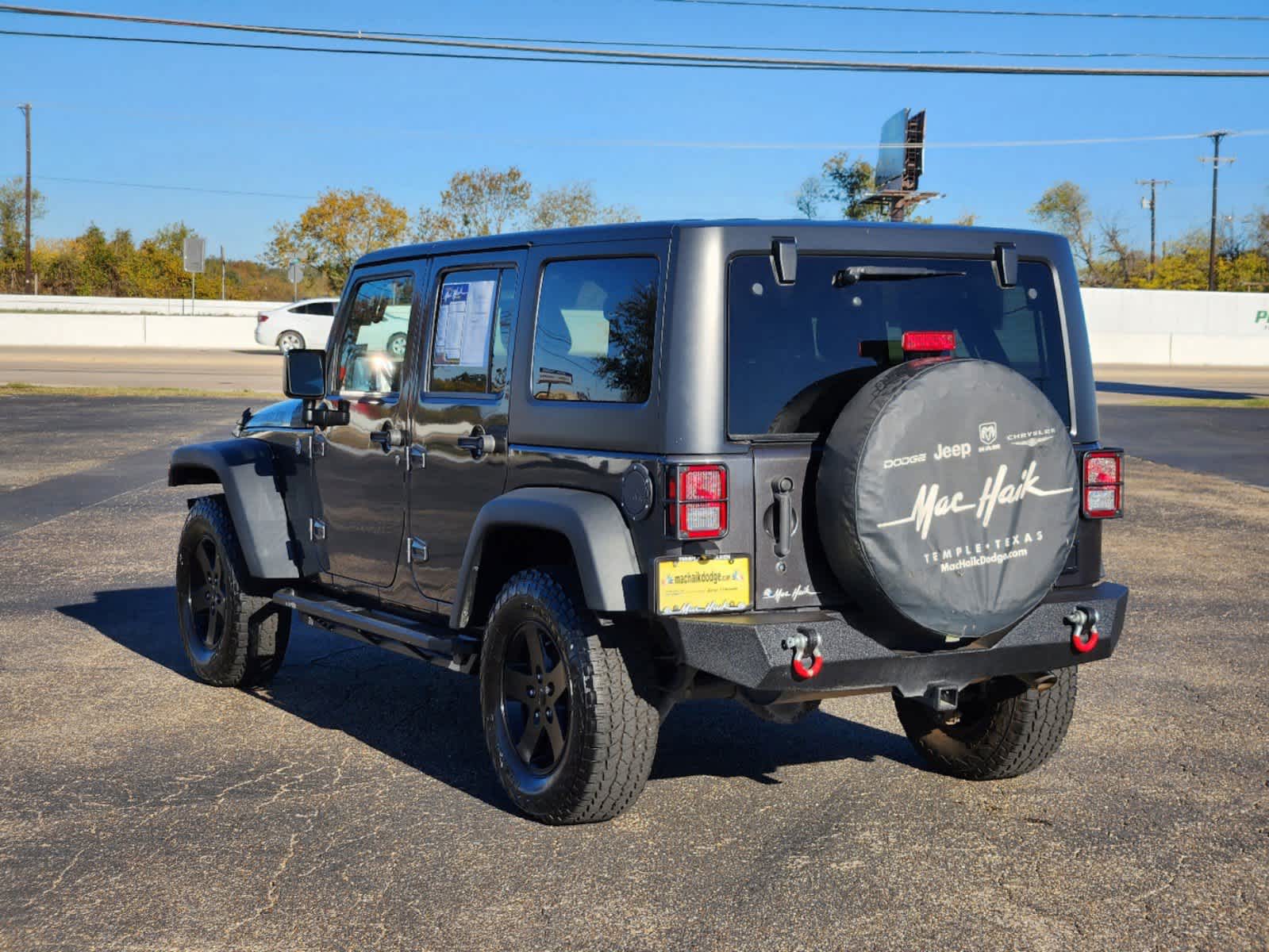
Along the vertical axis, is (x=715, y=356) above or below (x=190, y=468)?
above

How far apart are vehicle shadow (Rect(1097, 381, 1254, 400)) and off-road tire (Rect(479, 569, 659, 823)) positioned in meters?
28.9

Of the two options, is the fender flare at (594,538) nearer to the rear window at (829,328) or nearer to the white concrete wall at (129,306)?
the rear window at (829,328)

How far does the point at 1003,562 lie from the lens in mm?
4461

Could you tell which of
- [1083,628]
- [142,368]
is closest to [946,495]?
[1083,628]

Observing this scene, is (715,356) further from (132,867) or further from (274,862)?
(132,867)

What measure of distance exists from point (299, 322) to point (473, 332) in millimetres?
37173

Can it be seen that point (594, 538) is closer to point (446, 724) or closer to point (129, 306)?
point (446, 724)

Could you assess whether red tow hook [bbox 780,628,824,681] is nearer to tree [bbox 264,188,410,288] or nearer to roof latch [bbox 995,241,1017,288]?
roof latch [bbox 995,241,1017,288]

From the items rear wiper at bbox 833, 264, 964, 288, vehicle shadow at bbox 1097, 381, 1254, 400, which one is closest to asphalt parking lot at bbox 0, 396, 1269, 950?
rear wiper at bbox 833, 264, 964, 288

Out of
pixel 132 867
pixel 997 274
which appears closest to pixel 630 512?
pixel 997 274

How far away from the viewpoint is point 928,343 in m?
4.43

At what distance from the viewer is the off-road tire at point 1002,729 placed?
528 centimetres

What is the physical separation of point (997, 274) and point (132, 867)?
333cm

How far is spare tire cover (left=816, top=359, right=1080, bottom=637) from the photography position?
14.0 ft
